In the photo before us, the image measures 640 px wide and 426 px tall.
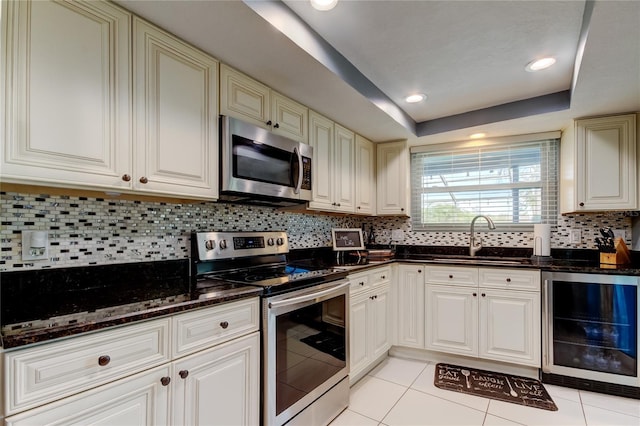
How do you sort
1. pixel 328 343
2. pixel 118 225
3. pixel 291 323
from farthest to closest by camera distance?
1. pixel 328 343
2. pixel 291 323
3. pixel 118 225

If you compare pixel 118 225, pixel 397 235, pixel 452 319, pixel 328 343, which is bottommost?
pixel 452 319

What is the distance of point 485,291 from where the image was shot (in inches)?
105

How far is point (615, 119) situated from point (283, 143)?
2.63 meters

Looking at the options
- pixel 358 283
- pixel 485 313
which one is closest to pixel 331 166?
pixel 358 283

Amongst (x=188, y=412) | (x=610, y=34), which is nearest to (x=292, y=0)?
(x=610, y=34)

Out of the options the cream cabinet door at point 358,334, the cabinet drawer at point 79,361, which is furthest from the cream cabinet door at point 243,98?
the cream cabinet door at point 358,334

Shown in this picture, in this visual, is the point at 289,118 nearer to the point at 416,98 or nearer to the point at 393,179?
the point at 416,98

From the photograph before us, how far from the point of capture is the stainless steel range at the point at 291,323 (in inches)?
62.4

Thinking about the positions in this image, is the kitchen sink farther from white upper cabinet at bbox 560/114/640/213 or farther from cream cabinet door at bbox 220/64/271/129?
cream cabinet door at bbox 220/64/271/129

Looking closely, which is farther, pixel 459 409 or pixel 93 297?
pixel 459 409

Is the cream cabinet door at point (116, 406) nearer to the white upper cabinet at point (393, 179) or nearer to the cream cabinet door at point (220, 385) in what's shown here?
the cream cabinet door at point (220, 385)

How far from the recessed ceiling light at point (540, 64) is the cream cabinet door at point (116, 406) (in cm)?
258

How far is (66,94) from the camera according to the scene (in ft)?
3.82

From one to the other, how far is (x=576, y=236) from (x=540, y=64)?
1.75m
